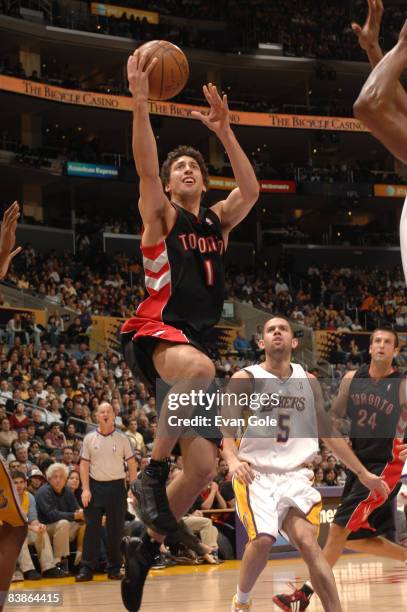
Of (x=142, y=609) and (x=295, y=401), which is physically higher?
(x=295, y=401)

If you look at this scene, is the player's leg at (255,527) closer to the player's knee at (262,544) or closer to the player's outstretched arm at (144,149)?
the player's knee at (262,544)

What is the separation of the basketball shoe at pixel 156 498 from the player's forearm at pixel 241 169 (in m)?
1.86

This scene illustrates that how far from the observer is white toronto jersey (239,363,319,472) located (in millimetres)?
6840

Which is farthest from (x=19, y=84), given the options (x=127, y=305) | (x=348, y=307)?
(x=348, y=307)

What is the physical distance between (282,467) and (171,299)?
2.01 meters

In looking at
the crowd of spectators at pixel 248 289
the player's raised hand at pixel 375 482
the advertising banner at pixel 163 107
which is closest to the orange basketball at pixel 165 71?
the player's raised hand at pixel 375 482

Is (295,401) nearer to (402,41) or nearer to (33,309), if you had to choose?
(402,41)

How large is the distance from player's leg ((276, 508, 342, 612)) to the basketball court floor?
1.67 meters

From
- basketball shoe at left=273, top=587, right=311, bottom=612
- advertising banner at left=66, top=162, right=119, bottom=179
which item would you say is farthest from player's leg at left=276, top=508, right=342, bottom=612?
advertising banner at left=66, top=162, right=119, bottom=179

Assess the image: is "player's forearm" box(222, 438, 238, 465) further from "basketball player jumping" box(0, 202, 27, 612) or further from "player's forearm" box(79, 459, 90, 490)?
"player's forearm" box(79, 459, 90, 490)

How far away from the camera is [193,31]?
1417 inches

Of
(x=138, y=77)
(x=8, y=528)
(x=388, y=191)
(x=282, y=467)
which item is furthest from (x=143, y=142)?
(x=388, y=191)

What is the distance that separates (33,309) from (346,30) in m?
20.8

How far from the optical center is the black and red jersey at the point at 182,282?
539 cm
